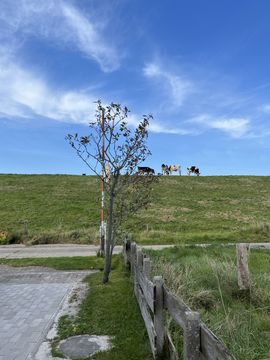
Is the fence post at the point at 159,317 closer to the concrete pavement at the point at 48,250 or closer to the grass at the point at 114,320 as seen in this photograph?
the grass at the point at 114,320

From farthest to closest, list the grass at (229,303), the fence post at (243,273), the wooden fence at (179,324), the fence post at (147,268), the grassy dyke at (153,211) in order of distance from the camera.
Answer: the grassy dyke at (153,211)
the fence post at (243,273)
the fence post at (147,268)
the grass at (229,303)
the wooden fence at (179,324)

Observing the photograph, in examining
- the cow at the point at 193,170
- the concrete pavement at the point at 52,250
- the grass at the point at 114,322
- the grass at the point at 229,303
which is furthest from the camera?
the cow at the point at 193,170

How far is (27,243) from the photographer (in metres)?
21.8

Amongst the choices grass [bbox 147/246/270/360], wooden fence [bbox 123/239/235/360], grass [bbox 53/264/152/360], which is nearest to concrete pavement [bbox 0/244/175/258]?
grass [bbox 53/264/152/360]

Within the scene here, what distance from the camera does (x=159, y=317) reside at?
5102mm

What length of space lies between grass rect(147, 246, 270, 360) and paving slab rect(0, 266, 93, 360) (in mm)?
2112

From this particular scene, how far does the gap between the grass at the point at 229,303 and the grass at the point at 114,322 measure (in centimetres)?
71

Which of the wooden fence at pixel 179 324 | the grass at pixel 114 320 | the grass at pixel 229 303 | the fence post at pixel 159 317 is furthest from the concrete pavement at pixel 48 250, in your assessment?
the fence post at pixel 159 317

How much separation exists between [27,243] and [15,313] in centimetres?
1420

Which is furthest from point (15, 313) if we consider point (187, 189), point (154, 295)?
point (187, 189)

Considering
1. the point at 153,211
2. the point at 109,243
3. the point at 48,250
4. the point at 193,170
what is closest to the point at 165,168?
the point at 193,170

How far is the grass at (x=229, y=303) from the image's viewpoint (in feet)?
15.6

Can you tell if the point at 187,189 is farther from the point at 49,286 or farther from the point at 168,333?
the point at 168,333

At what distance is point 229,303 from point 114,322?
79.8 inches
